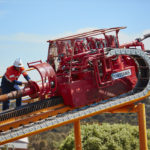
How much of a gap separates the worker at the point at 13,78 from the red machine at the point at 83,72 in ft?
1.81

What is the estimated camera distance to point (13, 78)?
10.3 m

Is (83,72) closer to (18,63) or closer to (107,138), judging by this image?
(18,63)

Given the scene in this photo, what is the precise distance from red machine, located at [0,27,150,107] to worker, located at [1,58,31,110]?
0.55 meters

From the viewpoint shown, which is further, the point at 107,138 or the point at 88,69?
the point at 107,138

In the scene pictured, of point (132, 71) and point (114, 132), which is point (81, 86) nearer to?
point (132, 71)

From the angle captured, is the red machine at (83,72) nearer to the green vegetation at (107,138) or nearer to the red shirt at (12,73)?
the red shirt at (12,73)

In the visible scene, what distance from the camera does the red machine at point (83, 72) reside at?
949 centimetres

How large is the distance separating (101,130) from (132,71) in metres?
4.99

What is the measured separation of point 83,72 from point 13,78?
2.25 meters

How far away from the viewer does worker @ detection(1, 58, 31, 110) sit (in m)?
10.1

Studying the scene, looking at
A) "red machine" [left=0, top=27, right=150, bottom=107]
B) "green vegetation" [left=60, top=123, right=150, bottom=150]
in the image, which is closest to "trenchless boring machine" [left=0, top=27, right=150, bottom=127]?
"red machine" [left=0, top=27, right=150, bottom=107]

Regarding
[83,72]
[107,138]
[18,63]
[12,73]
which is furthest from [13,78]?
[107,138]

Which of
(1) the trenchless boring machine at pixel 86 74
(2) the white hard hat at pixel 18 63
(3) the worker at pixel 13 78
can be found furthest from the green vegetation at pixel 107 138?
(2) the white hard hat at pixel 18 63

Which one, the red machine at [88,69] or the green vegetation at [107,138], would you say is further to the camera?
the green vegetation at [107,138]
